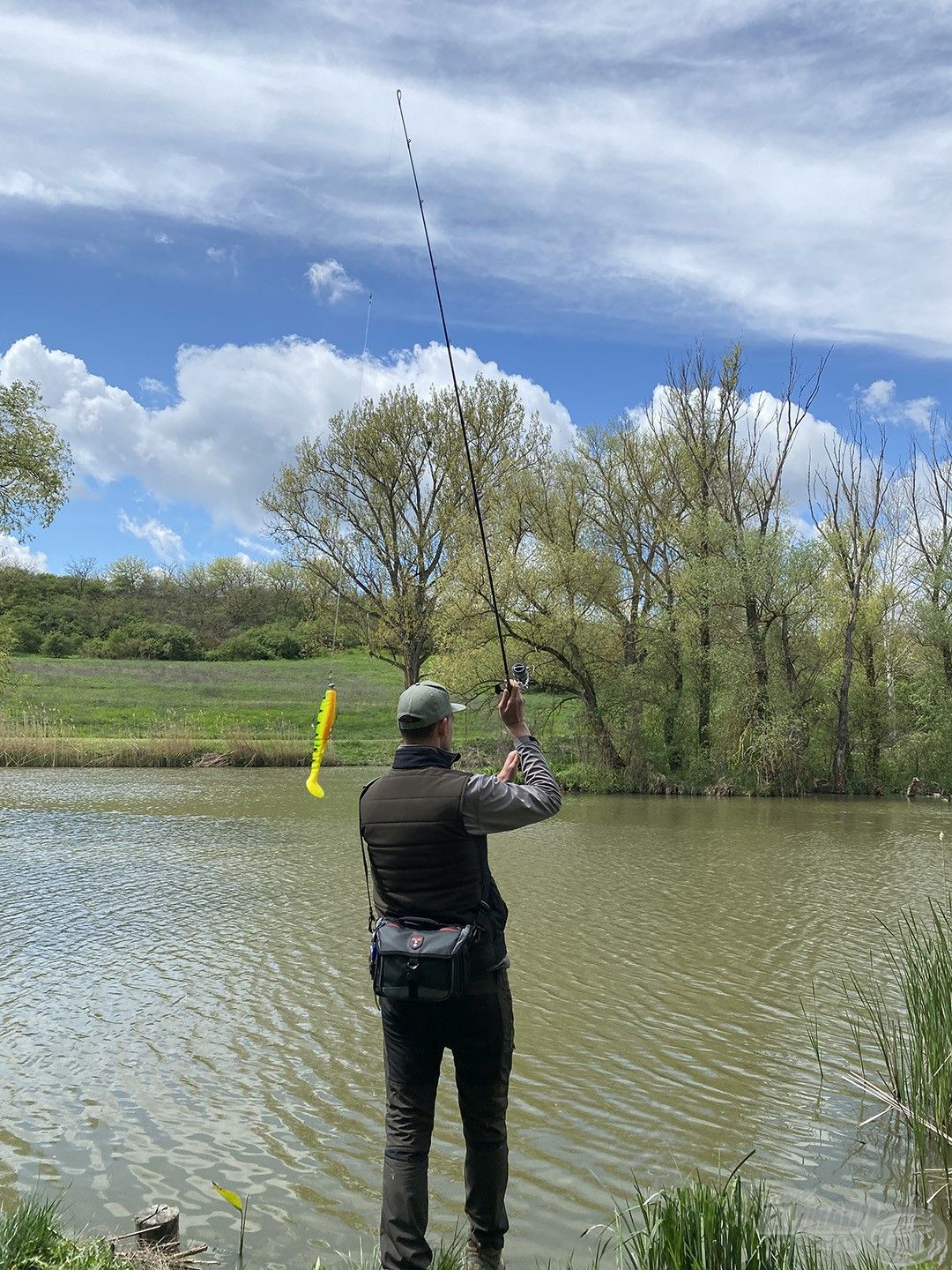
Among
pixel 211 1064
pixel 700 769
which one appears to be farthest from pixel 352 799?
pixel 211 1064

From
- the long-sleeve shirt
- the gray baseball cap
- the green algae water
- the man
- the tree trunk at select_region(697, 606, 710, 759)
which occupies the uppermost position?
the tree trunk at select_region(697, 606, 710, 759)

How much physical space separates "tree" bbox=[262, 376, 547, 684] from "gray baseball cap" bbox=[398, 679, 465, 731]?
32.7m

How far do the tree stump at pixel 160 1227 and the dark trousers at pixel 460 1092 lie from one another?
0.82 meters

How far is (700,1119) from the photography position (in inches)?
226

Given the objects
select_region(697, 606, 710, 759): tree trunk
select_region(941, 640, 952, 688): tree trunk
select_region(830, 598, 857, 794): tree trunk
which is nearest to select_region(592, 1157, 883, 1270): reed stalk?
select_region(697, 606, 710, 759): tree trunk

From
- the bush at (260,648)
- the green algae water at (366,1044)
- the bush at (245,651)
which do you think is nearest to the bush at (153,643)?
the bush at (245,651)

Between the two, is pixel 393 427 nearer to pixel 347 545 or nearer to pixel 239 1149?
pixel 347 545

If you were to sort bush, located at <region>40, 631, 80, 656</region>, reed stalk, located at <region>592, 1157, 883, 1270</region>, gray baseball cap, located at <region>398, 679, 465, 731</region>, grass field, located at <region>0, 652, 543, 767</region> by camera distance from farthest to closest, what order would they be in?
1. bush, located at <region>40, 631, 80, 656</region>
2. grass field, located at <region>0, 652, 543, 767</region>
3. gray baseball cap, located at <region>398, 679, 465, 731</region>
4. reed stalk, located at <region>592, 1157, 883, 1270</region>

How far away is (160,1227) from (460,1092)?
124 cm

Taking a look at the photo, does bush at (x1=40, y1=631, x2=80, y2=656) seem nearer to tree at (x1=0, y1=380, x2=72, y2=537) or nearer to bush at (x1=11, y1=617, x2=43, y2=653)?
bush at (x1=11, y1=617, x2=43, y2=653)

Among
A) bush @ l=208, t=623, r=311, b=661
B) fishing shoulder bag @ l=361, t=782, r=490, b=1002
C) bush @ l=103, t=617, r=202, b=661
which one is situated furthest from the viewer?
bush @ l=103, t=617, r=202, b=661

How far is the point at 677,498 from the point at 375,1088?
1067 inches

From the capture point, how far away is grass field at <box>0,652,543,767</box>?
105 feet

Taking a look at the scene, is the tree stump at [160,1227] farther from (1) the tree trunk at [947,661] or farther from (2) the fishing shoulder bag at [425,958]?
(1) the tree trunk at [947,661]
